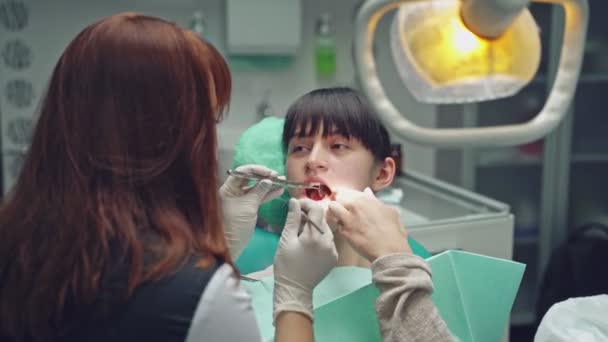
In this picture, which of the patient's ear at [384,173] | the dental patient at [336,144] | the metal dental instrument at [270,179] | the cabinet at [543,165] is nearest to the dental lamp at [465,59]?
the metal dental instrument at [270,179]

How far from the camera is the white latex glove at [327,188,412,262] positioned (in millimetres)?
1120

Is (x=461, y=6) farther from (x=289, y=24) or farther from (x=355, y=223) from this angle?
(x=289, y=24)

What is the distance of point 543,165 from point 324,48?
1290mm

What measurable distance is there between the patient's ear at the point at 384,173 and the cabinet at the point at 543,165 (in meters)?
1.60

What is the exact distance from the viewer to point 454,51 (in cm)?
92

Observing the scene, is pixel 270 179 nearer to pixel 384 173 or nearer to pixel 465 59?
pixel 384 173

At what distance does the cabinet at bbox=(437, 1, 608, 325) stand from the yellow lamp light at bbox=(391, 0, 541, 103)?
2184 mm

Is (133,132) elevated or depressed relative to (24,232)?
elevated

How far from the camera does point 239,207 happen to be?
1.45 metres

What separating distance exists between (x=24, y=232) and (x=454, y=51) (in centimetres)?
67

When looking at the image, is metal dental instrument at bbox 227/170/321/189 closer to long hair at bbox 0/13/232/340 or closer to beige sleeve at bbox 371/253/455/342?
beige sleeve at bbox 371/253/455/342

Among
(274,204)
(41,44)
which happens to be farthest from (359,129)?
(41,44)

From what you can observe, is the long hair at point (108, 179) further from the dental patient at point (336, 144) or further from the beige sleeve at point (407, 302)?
the dental patient at point (336, 144)

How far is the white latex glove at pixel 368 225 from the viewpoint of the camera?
3.67 ft
